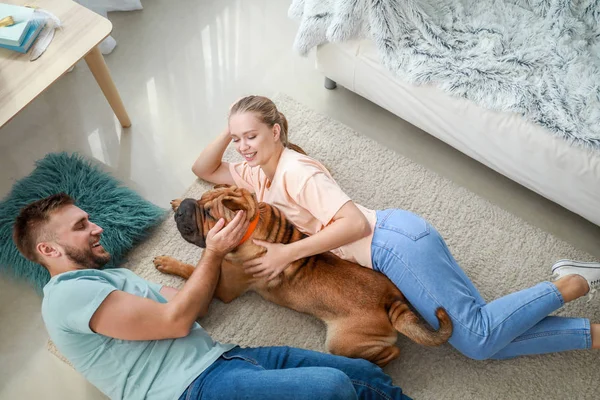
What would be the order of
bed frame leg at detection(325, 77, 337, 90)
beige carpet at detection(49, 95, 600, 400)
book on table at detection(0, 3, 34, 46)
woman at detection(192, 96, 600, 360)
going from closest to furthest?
woman at detection(192, 96, 600, 360) < beige carpet at detection(49, 95, 600, 400) < book on table at detection(0, 3, 34, 46) < bed frame leg at detection(325, 77, 337, 90)

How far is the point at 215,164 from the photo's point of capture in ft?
7.48

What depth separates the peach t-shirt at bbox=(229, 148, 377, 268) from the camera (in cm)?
184

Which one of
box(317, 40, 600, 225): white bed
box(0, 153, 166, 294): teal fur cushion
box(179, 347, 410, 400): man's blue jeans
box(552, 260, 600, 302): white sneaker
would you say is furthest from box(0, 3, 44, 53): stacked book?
box(552, 260, 600, 302): white sneaker

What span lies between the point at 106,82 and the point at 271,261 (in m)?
1.17

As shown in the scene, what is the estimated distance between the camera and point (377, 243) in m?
1.87

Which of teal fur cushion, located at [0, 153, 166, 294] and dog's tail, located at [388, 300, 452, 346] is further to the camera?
teal fur cushion, located at [0, 153, 166, 294]

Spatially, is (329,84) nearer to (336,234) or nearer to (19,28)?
(336,234)

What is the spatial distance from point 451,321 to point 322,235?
1.67 ft

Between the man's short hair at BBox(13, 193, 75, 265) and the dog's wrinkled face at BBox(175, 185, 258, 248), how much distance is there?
16.3 inches

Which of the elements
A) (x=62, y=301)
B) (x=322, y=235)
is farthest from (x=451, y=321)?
(x=62, y=301)

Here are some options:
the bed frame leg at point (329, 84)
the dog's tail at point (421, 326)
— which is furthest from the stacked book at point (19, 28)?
the dog's tail at point (421, 326)

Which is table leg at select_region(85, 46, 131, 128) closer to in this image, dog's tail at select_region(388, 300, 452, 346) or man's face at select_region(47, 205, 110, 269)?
man's face at select_region(47, 205, 110, 269)

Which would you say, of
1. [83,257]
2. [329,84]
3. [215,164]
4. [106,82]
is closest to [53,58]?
[106,82]

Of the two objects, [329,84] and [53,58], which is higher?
[53,58]
